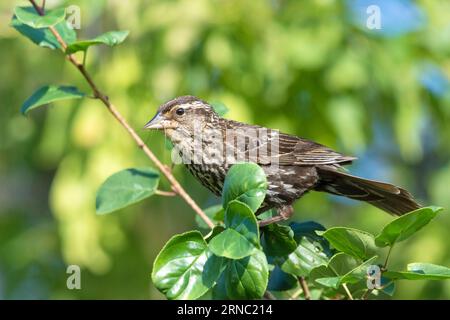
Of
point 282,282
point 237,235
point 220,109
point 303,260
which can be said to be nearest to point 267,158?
point 220,109

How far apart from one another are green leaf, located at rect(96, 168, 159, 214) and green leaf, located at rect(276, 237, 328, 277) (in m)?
0.62

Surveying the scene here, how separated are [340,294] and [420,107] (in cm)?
293

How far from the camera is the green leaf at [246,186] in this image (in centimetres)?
244

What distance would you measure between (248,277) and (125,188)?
2.96 ft

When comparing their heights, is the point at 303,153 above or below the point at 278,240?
above

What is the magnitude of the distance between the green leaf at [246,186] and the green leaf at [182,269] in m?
0.17

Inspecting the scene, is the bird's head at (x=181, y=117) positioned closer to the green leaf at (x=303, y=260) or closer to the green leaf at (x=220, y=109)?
the green leaf at (x=220, y=109)

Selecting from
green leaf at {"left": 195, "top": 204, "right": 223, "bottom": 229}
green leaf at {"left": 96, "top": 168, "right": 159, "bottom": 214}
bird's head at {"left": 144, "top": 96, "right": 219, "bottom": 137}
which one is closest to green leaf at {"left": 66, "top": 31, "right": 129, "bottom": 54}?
green leaf at {"left": 96, "top": 168, "right": 159, "bottom": 214}

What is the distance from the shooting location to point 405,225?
2387mm

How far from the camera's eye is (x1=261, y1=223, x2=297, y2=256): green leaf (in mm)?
2814

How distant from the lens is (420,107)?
5.54 metres

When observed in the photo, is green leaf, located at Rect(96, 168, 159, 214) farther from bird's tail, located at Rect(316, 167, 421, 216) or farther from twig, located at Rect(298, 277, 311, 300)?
bird's tail, located at Rect(316, 167, 421, 216)

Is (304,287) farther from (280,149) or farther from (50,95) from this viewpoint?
(50,95)

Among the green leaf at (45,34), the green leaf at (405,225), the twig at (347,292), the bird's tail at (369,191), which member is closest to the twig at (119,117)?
the green leaf at (45,34)
